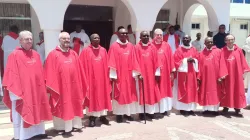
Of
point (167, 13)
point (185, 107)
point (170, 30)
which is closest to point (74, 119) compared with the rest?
point (185, 107)

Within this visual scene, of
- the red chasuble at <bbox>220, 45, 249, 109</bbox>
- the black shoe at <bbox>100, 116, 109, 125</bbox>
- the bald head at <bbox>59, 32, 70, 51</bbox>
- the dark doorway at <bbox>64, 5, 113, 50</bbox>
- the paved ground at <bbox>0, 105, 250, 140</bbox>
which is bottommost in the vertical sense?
the paved ground at <bbox>0, 105, 250, 140</bbox>

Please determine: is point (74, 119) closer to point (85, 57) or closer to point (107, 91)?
point (107, 91)

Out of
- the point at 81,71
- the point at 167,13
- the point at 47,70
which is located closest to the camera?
the point at 47,70

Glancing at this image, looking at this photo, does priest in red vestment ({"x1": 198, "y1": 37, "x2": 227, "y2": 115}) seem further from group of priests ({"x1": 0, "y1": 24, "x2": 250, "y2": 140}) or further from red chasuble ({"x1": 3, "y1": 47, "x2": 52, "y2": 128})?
red chasuble ({"x1": 3, "y1": 47, "x2": 52, "y2": 128})

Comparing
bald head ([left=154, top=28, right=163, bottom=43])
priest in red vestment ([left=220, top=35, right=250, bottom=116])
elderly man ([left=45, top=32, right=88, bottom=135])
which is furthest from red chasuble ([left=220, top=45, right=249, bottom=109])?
elderly man ([left=45, top=32, right=88, bottom=135])

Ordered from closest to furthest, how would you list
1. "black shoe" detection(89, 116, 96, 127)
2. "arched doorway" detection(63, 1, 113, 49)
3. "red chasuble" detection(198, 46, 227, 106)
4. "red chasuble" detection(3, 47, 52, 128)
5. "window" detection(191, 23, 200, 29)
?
"red chasuble" detection(3, 47, 52, 128) < "black shoe" detection(89, 116, 96, 127) < "red chasuble" detection(198, 46, 227, 106) < "arched doorway" detection(63, 1, 113, 49) < "window" detection(191, 23, 200, 29)

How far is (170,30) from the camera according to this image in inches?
380

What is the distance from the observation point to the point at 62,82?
208 inches

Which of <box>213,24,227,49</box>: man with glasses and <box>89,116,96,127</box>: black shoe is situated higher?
<box>213,24,227,49</box>: man with glasses

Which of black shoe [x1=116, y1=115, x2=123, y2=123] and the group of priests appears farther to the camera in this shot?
black shoe [x1=116, y1=115, x2=123, y2=123]

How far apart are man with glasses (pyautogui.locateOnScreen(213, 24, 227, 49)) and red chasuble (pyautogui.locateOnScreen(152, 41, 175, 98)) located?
9.55 ft

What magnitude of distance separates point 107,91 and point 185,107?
2139 millimetres

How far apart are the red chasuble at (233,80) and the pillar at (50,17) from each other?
4.16m

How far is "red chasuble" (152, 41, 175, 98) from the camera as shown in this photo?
259 inches
